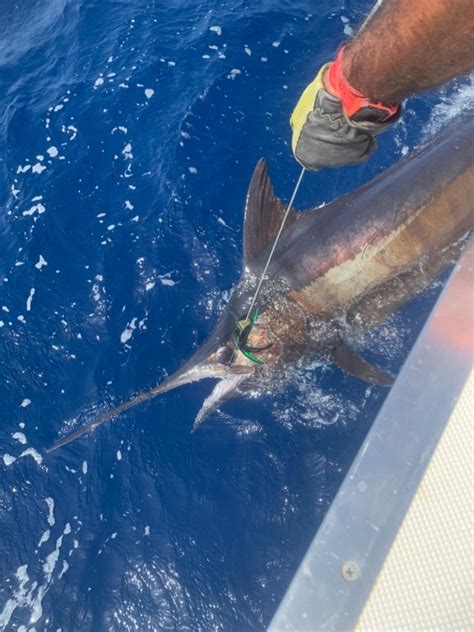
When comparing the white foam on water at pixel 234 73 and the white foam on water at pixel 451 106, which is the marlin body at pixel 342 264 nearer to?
the white foam on water at pixel 451 106

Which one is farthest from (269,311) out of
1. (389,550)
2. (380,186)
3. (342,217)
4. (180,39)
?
(180,39)

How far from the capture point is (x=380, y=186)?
446cm

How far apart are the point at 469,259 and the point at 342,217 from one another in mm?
1943

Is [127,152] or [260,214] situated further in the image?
[127,152]

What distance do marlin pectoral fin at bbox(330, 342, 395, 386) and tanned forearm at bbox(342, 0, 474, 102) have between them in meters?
2.29

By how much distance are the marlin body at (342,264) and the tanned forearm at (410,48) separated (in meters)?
1.71

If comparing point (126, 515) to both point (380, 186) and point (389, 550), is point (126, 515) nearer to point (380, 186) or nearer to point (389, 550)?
point (389, 550)

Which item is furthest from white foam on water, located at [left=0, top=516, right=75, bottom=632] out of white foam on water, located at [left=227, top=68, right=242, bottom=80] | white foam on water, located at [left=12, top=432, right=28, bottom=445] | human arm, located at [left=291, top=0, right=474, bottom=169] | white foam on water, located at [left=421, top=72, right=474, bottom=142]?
white foam on water, located at [left=421, top=72, right=474, bottom=142]

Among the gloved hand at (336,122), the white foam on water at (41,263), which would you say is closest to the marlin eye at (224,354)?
the gloved hand at (336,122)

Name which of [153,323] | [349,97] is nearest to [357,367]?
[153,323]

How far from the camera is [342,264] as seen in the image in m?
4.33

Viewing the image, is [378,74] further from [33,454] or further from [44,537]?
[44,537]

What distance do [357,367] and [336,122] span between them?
2.16m

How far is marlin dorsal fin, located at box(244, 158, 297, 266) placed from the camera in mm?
4602
